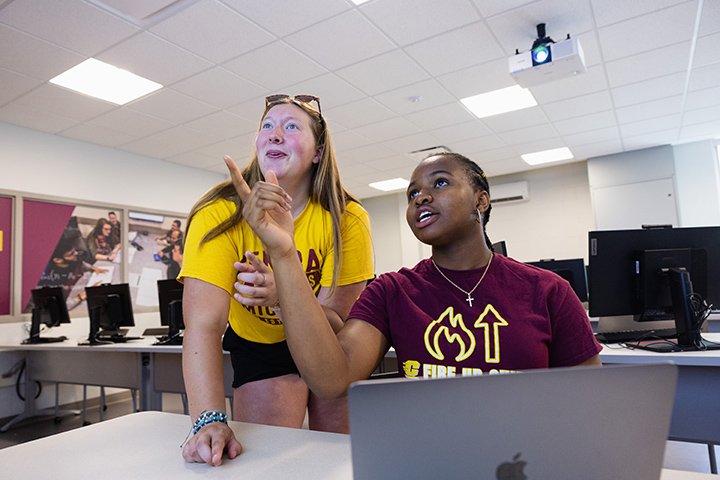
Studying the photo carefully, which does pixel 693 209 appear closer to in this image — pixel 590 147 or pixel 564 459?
pixel 590 147

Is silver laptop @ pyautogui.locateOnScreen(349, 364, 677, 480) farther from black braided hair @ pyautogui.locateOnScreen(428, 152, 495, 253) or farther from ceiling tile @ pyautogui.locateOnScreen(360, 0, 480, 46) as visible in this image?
ceiling tile @ pyautogui.locateOnScreen(360, 0, 480, 46)

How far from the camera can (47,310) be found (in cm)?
433

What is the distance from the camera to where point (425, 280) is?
1.13m

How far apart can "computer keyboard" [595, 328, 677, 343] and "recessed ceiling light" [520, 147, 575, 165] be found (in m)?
4.60

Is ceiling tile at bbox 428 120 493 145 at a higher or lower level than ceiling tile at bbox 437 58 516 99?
lower

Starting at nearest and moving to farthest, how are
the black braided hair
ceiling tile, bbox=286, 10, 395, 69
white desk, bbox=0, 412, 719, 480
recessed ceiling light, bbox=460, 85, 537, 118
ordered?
white desk, bbox=0, 412, 719, 480
the black braided hair
ceiling tile, bbox=286, 10, 395, 69
recessed ceiling light, bbox=460, 85, 537, 118

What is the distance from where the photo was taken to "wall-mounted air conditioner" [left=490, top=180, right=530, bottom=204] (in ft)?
24.6

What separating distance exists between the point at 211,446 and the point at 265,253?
1.66 ft

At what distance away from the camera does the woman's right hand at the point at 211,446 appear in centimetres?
80

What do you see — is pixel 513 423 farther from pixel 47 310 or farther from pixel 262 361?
pixel 47 310

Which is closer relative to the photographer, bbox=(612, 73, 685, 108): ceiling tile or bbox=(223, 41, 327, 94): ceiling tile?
bbox=(223, 41, 327, 94): ceiling tile

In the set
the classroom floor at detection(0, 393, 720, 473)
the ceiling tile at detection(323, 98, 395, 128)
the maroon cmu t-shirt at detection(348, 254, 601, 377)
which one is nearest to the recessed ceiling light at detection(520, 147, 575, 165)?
the ceiling tile at detection(323, 98, 395, 128)

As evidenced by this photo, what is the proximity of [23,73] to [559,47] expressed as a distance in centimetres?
396

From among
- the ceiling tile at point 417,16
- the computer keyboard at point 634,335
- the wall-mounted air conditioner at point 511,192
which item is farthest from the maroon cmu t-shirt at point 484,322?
the wall-mounted air conditioner at point 511,192
